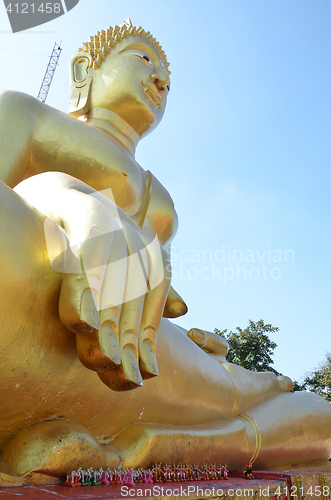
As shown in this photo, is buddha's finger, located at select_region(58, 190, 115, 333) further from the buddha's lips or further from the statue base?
the buddha's lips

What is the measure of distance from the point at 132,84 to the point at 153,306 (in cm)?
256

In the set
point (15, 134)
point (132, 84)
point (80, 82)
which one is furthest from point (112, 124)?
point (15, 134)

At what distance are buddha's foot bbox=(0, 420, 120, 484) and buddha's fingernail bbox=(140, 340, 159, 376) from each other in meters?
0.55

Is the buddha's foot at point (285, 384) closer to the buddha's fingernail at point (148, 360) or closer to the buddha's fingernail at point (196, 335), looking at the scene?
the buddha's fingernail at point (196, 335)

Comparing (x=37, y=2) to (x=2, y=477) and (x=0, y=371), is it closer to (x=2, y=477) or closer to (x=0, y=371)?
(x=0, y=371)

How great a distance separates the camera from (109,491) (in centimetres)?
184

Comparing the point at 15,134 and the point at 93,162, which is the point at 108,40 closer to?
the point at 93,162

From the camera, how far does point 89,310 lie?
161cm

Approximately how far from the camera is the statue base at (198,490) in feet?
5.43

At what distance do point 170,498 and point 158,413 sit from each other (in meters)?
1.00

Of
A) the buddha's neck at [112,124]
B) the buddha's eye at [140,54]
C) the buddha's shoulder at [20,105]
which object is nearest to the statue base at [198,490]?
the buddha's shoulder at [20,105]

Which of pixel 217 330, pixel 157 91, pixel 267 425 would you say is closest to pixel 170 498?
pixel 267 425

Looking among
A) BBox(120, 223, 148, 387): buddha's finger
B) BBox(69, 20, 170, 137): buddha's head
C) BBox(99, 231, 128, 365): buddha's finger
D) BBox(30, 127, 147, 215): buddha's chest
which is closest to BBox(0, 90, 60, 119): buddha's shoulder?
BBox(30, 127, 147, 215): buddha's chest

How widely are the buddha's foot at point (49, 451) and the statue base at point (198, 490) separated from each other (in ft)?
0.19
